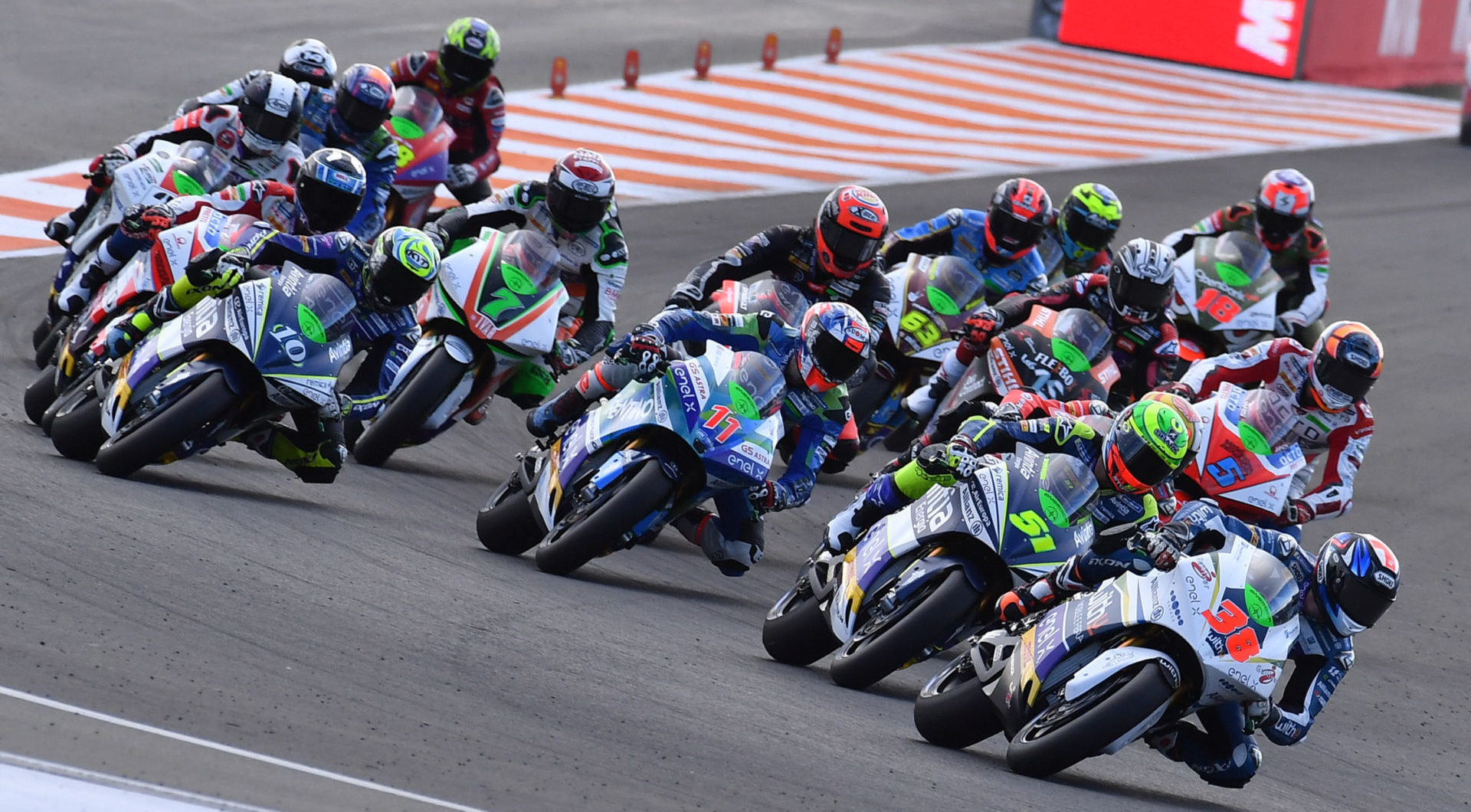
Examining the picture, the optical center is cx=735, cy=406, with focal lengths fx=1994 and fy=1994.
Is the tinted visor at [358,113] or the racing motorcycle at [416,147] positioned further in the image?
the racing motorcycle at [416,147]

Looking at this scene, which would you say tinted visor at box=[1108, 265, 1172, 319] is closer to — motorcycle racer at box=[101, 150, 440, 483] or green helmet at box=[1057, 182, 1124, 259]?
Answer: green helmet at box=[1057, 182, 1124, 259]

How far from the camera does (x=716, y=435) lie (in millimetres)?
9484

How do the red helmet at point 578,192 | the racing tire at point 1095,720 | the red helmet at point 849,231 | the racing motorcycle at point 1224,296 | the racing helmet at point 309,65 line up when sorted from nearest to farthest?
1. the racing tire at point 1095,720
2. the red helmet at point 578,192
3. the red helmet at point 849,231
4. the racing helmet at point 309,65
5. the racing motorcycle at point 1224,296

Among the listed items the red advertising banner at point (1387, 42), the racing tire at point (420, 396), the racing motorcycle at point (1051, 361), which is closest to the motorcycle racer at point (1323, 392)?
the racing motorcycle at point (1051, 361)

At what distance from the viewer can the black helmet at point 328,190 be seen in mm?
10234

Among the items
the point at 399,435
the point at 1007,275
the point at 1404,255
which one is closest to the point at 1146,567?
the point at 399,435

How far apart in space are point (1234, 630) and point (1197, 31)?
2499 cm

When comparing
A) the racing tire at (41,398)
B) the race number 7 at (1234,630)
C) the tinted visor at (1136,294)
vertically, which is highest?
the tinted visor at (1136,294)

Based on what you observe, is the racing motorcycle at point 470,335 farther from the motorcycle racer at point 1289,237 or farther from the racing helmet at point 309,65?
the motorcycle racer at point 1289,237

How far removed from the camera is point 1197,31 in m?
31.2

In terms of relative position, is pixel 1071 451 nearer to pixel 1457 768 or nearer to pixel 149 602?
pixel 1457 768

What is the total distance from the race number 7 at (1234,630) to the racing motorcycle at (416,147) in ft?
28.0

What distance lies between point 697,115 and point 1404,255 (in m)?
8.28

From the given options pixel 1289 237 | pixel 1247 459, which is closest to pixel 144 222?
pixel 1247 459
